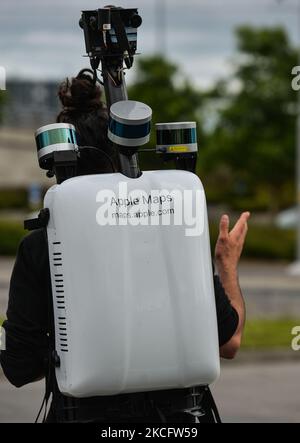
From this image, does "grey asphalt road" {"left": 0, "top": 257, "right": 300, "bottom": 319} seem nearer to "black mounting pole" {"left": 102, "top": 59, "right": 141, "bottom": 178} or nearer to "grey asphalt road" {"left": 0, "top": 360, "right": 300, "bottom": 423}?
"grey asphalt road" {"left": 0, "top": 360, "right": 300, "bottom": 423}

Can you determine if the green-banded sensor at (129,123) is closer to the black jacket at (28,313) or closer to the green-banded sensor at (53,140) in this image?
the green-banded sensor at (53,140)

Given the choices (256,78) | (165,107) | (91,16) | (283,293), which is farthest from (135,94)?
(91,16)

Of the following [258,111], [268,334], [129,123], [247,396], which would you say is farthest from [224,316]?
[258,111]

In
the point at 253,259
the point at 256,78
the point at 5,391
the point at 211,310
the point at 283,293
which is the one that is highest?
the point at 211,310

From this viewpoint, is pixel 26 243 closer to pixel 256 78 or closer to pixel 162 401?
pixel 162 401

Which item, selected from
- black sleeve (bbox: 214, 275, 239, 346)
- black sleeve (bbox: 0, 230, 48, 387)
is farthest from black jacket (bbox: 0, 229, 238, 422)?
black sleeve (bbox: 214, 275, 239, 346)

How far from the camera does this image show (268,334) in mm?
14750

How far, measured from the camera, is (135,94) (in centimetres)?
4853

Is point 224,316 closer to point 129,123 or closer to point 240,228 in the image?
point 240,228

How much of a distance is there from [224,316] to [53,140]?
2.28 feet

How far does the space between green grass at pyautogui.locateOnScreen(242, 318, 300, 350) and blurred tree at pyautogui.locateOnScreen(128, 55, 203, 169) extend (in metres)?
30.7

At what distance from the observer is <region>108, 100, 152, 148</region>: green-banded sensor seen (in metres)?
3.13

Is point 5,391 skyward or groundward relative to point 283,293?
skyward

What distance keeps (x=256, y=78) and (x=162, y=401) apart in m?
40.4
